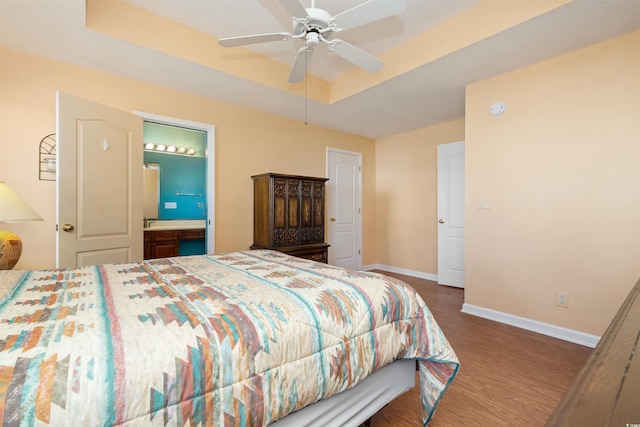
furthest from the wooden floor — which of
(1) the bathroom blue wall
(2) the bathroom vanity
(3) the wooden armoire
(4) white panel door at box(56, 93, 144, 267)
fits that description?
(1) the bathroom blue wall

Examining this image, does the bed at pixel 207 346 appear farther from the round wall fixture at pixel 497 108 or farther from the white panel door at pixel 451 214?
the white panel door at pixel 451 214

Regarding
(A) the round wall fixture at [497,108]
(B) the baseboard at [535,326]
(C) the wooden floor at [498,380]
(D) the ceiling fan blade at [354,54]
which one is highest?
(D) the ceiling fan blade at [354,54]

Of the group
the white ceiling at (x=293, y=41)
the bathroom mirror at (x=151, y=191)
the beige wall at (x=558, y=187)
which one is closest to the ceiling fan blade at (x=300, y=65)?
the white ceiling at (x=293, y=41)

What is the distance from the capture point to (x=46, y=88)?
7.96ft

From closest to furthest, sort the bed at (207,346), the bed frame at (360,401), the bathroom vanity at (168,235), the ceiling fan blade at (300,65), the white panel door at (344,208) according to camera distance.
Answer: the bed at (207,346) < the bed frame at (360,401) < the ceiling fan blade at (300,65) < the bathroom vanity at (168,235) < the white panel door at (344,208)

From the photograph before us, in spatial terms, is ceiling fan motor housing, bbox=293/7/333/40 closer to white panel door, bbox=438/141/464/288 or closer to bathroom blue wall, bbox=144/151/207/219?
white panel door, bbox=438/141/464/288

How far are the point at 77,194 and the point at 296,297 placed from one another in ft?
7.82

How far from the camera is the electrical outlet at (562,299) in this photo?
7.88 feet

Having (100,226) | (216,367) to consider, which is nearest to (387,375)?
(216,367)

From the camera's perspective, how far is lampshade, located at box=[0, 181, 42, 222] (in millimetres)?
1755

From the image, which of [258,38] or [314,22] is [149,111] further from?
[314,22]

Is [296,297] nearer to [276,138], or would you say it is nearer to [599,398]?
[599,398]

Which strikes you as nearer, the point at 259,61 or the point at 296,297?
the point at 296,297

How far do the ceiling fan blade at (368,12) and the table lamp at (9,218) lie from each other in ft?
7.87
